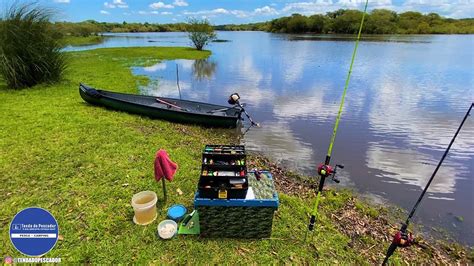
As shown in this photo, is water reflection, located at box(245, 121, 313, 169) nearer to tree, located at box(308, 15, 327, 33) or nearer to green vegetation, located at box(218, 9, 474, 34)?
green vegetation, located at box(218, 9, 474, 34)

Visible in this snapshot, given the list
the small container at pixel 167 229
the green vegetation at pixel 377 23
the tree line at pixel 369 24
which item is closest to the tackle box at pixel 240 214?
the small container at pixel 167 229

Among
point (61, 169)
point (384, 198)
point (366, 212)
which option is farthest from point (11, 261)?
point (384, 198)

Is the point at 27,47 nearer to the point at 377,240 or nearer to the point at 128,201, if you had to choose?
the point at 128,201

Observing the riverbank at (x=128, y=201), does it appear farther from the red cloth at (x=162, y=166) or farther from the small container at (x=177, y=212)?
the red cloth at (x=162, y=166)

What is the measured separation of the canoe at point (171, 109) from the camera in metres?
9.38

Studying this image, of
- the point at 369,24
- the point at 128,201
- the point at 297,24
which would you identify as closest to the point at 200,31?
the point at 128,201

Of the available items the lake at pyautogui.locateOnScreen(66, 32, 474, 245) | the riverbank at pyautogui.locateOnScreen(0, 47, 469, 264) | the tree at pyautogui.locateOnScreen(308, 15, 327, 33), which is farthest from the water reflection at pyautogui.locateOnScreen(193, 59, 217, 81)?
the tree at pyautogui.locateOnScreen(308, 15, 327, 33)

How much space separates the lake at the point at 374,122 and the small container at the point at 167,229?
13.0ft

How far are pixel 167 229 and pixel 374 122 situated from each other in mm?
9548

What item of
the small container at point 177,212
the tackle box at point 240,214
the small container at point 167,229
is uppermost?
the tackle box at point 240,214

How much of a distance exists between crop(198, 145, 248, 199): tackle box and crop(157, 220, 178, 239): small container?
867 millimetres

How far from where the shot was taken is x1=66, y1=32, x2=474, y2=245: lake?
20.1 feet

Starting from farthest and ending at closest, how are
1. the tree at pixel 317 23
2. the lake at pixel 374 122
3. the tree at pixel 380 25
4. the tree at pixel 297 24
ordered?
1. the tree at pixel 297 24
2. the tree at pixel 317 23
3. the tree at pixel 380 25
4. the lake at pixel 374 122

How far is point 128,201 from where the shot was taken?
15.8 feet
